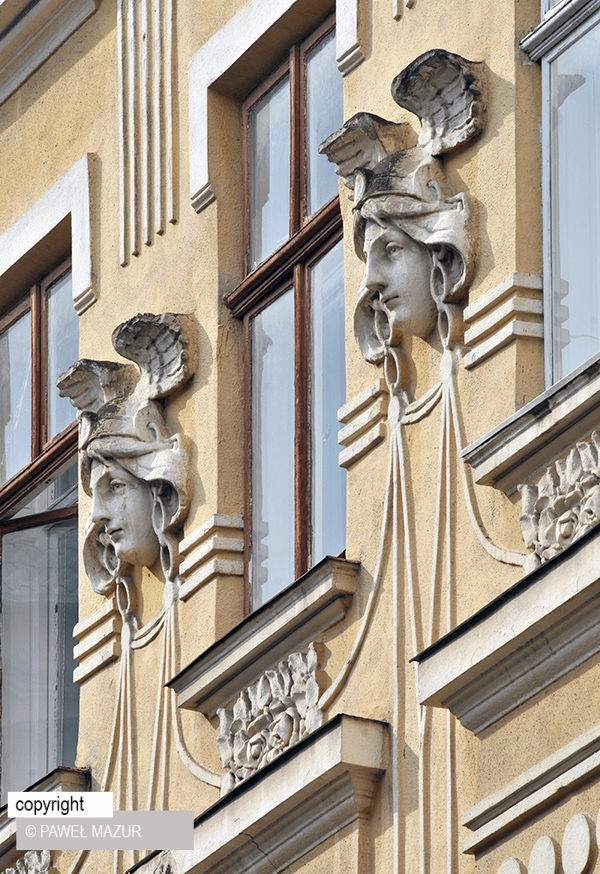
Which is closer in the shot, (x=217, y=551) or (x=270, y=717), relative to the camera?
(x=270, y=717)

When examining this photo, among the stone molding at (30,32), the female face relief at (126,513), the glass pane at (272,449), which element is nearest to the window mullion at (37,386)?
the stone molding at (30,32)

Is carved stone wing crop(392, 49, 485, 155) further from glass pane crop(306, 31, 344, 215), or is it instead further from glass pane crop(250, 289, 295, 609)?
glass pane crop(250, 289, 295, 609)

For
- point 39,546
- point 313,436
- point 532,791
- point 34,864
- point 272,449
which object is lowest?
point 532,791

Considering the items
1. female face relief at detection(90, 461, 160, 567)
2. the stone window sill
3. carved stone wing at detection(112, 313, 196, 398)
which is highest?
carved stone wing at detection(112, 313, 196, 398)

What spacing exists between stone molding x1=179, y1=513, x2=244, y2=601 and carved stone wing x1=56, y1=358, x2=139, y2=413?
3.30ft

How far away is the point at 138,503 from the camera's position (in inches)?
442

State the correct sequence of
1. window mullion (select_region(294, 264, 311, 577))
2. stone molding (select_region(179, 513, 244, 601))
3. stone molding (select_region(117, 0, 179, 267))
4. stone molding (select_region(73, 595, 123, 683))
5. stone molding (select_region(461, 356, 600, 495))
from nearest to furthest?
1. stone molding (select_region(461, 356, 600, 495))
2. window mullion (select_region(294, 264, 311, 577))
3. stone molding (select_region(179, 513, 244, 601))
4. stone molding (select_region(73, 595, 123, 683))
5. stone molding (select_region(117, 0, 179, 267))

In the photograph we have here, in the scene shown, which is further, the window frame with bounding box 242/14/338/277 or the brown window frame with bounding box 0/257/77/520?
the brown window frame with bounding box 0/257/77/520

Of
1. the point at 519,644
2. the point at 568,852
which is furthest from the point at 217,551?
the point at 568,852

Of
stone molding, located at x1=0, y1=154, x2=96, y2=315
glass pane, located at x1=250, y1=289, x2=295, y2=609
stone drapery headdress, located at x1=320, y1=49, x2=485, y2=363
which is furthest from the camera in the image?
stone molding, located at x1=0, y1=154, x2=96, y2=315

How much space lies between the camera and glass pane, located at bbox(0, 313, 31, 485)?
44.1 feet

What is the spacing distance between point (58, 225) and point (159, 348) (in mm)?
1873

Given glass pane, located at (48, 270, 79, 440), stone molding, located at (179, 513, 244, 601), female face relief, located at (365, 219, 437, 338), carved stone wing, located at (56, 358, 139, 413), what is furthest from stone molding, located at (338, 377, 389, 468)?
glass pane, located at (48, 270, 79, 440)

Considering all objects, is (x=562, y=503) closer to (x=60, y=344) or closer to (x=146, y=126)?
(x=146, y=126)
